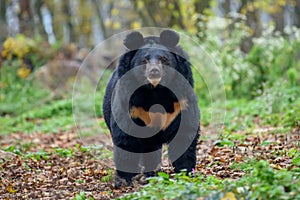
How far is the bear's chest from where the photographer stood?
6.23 m

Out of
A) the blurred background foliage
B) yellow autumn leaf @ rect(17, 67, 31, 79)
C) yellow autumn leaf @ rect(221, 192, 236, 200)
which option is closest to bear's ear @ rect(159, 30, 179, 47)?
yellow autumn leaf @ rect(221, 192, 236, 200)

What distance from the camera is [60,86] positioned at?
65.6ft

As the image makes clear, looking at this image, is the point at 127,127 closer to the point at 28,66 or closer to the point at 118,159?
the point at 118,159

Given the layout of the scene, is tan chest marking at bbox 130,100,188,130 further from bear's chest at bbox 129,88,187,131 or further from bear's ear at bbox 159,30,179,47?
bear's ear at bbox 159,30,179,47

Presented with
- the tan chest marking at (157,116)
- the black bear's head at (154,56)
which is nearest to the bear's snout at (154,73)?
the black bear's head at (154,56)

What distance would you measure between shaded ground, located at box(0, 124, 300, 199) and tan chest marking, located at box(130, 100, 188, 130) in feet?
2.65

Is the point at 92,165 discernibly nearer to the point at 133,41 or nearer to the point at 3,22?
the point at 133,41

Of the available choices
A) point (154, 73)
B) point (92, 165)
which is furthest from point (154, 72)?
point (92, 165)

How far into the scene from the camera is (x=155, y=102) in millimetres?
6262

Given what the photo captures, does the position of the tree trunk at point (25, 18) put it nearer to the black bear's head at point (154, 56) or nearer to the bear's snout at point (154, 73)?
the black bear's head at point (154, 56)

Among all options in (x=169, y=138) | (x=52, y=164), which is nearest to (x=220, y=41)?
(x=52, y=164)

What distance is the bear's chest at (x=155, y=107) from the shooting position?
20.5ft

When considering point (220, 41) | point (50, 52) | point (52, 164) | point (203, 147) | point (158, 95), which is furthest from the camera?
point (50, 52)

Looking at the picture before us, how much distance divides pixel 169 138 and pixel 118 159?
0.70 m
